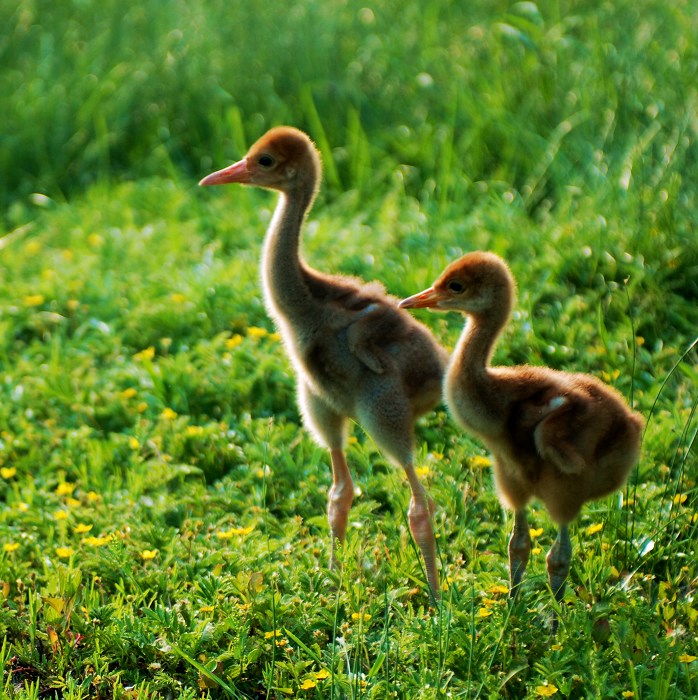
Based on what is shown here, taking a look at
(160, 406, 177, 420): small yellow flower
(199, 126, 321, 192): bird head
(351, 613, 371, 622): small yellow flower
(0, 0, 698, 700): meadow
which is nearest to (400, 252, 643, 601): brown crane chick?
(0, 0, 698, 700): meadow

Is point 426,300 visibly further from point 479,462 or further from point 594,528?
point 479,462

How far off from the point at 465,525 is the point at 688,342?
5.51 feet

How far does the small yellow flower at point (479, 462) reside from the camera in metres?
4.75

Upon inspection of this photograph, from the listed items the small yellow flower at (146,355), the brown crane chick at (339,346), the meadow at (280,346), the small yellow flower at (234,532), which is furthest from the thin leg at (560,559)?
the small yellow flower at (146,355)

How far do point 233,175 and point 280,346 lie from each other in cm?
155

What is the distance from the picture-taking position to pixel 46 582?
14.3ft

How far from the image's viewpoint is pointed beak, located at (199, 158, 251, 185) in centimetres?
439

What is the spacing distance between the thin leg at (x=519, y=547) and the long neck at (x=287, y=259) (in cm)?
108

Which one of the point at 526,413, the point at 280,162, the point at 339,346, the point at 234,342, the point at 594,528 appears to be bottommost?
the point at 234,342

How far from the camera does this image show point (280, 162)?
4.35 metres

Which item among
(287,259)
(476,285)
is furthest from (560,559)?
(287,259)

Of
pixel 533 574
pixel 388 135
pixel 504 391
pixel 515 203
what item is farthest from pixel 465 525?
pixel 388 135

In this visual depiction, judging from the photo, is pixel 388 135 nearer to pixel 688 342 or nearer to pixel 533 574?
pixel 688 342

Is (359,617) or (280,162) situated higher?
(280,162)
